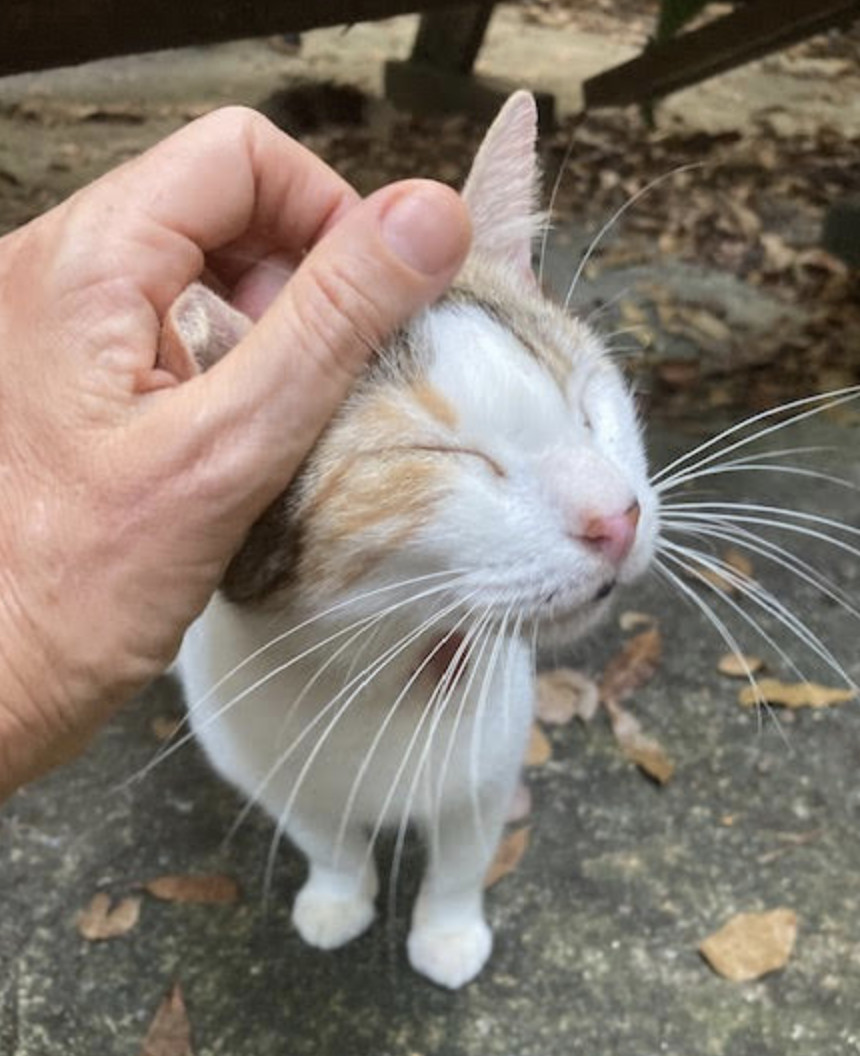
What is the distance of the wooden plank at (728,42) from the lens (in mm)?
2549

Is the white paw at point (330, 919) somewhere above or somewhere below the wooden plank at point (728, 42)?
below

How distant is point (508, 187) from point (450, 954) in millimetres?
915

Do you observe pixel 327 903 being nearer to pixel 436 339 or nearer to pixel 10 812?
pixel 10 812

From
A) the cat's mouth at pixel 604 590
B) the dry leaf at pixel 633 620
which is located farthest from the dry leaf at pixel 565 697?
the cat's mouth at pixel 604 590

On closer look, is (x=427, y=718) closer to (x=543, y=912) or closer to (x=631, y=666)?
(x=543, y=912)

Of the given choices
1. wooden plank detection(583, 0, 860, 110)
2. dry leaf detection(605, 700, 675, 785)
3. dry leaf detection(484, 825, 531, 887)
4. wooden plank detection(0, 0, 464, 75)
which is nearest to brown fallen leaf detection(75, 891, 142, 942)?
dry leaf detection(484, 825, 531, 887)

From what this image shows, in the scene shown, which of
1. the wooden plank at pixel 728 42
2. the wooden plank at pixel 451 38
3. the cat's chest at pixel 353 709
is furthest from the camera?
the wooden plank at pixel 451 38

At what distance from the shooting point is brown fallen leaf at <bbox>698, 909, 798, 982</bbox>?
1513mm

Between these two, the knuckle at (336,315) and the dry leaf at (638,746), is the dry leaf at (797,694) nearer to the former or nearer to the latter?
the dry leaf at (638,746)

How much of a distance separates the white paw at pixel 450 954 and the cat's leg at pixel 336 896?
3.6 inches

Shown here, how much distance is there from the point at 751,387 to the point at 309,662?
1725mm

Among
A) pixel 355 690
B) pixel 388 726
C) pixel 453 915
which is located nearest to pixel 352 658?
pixel 355 690

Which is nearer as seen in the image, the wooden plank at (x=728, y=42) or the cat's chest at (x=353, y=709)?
the cat's chest at (x=353, y=709)

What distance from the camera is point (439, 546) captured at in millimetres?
931
